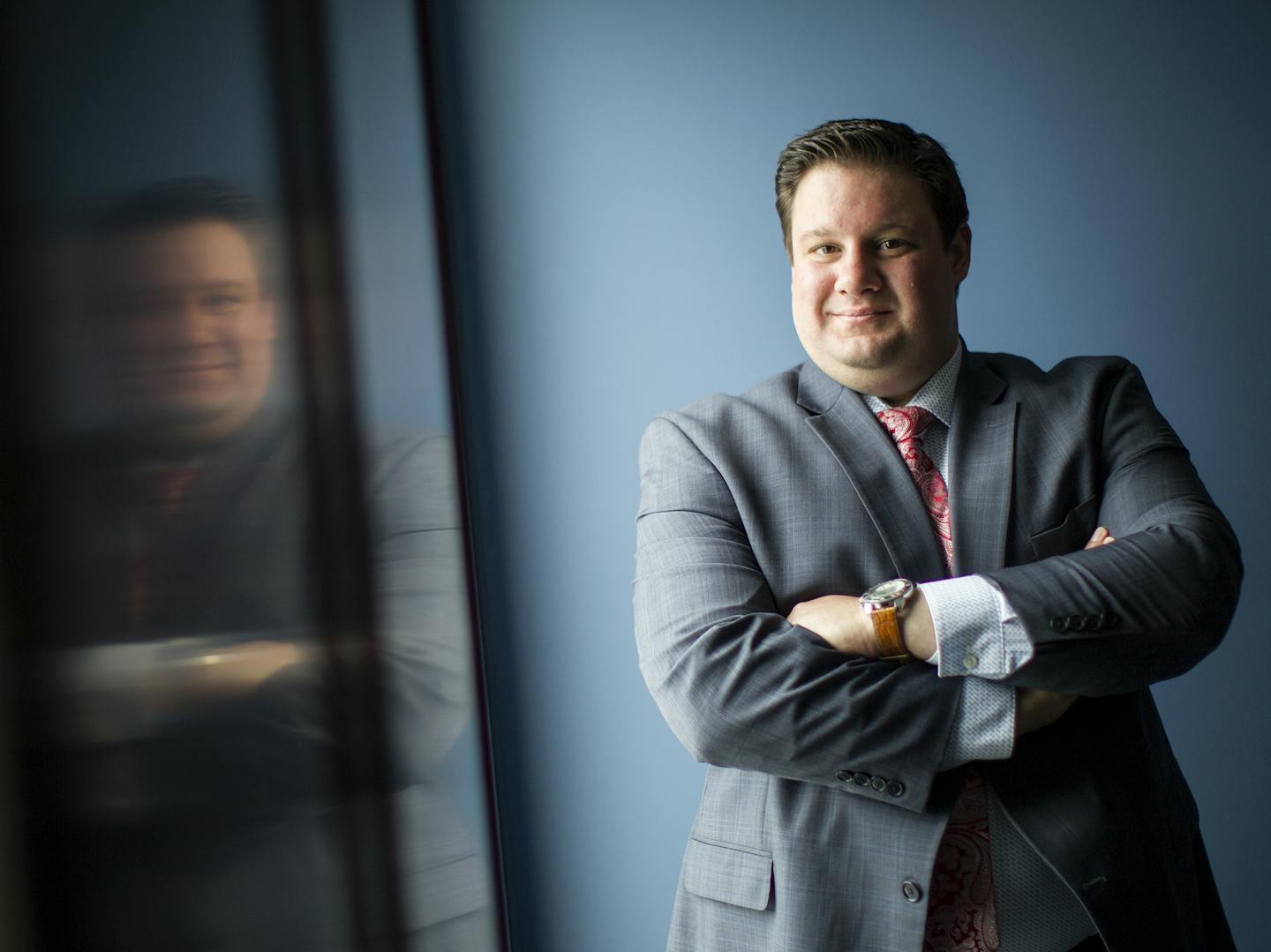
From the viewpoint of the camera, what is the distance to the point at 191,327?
76 centimetres

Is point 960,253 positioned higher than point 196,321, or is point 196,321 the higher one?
point 960,253

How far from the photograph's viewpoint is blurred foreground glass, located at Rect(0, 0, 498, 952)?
0.57m

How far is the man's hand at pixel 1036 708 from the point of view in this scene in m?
1.18

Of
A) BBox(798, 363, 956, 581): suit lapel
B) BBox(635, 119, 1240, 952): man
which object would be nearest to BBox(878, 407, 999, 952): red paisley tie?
BBox(635, 119, 1240, 952): man

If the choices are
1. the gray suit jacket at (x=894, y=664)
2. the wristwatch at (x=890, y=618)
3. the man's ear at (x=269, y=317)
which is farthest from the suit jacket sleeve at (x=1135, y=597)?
the man's ear at (x=269, y=317)

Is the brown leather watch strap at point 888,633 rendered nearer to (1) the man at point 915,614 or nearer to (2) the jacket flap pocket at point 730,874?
(1) the man at point 915,614

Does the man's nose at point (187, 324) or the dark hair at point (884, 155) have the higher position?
the dark hair at point (884, 155)

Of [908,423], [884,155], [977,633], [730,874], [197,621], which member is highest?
[884,155]

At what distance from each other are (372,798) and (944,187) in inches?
44.3

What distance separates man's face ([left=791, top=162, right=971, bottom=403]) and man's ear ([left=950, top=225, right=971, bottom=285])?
0.05m

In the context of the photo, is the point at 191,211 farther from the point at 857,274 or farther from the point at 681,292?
the point at 681,292

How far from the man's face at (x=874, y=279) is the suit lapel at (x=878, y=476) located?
0.05m

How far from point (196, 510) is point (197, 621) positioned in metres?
0.08

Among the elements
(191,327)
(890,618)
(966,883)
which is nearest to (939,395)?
(890,618)
